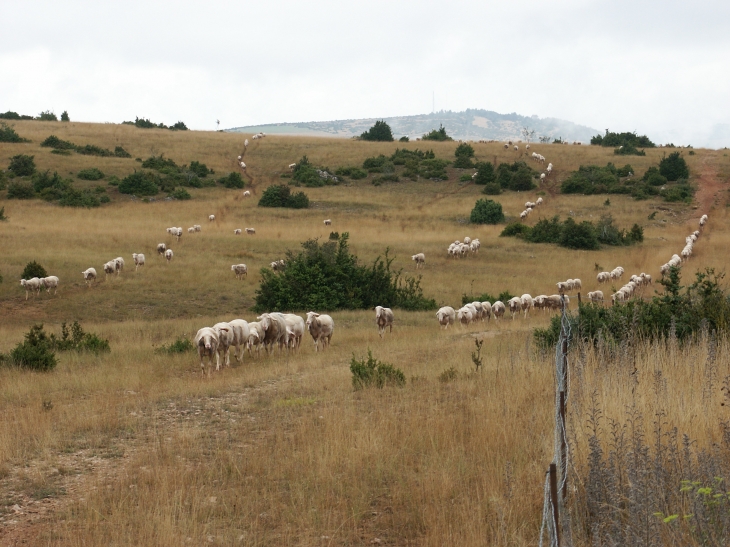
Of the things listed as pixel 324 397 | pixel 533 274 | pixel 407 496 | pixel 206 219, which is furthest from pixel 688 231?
pixel 407 496

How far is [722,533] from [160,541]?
4.04 metres

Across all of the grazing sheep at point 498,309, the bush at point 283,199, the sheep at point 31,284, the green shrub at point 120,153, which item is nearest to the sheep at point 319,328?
the grazing sheep at point 498,309

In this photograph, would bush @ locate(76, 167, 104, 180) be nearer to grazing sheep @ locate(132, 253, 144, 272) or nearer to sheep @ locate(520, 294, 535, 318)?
grazing sheep @ locate(132, 253, 144, 272)

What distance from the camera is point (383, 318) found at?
19.3m

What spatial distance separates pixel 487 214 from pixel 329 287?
22910 millimetres

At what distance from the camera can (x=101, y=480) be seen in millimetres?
7078

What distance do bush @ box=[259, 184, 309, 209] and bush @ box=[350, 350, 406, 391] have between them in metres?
38.9

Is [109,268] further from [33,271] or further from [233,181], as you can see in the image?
[233,181]

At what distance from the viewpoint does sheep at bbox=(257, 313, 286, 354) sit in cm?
1631

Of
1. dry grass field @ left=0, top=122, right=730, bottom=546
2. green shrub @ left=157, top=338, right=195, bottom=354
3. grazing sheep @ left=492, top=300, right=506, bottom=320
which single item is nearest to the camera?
dry grass field @ left=0, top=122, right=730, bottom=546

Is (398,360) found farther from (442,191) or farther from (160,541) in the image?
(442,191)

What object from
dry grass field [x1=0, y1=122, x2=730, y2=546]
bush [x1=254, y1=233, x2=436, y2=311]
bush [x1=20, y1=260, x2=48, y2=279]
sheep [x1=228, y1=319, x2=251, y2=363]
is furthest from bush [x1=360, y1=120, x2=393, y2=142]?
sheep [x1=228, y1=319, x2=251, y2=363]

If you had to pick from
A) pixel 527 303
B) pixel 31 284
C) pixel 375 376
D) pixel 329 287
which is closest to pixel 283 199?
pixel 329 287

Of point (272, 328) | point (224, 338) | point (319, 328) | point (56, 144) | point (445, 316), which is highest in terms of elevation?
point (56, 144)
